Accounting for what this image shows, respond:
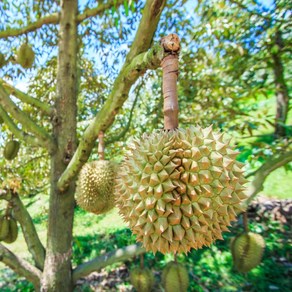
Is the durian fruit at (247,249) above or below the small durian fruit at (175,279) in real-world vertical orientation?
above

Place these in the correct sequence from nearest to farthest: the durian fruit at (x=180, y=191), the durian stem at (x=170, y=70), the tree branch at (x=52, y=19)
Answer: the durian stem at (x=170, y=70) → the durian fruit at (x=180, y=191) → the tree branch at (x=52, y=19)

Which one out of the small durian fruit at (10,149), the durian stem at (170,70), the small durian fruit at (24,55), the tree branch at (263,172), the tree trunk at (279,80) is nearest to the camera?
the durian stem at (170,70)

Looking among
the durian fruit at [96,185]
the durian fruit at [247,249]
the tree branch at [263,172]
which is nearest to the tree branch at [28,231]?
the durian fruit at [96,185]

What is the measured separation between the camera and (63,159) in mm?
2076

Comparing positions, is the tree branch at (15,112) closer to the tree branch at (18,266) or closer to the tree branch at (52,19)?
the tree branch at (52,19)

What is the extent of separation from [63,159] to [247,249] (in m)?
1.37

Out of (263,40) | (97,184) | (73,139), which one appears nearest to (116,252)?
(97,184)

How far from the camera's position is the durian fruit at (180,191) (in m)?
0.81

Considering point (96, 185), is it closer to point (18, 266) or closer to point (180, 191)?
point (180, 191)

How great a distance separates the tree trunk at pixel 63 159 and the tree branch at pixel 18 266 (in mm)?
100

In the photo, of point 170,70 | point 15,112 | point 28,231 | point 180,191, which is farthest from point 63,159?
point 170,70

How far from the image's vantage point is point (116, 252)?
6.70ft

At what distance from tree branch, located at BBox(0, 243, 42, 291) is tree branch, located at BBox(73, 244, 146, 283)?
256 mm

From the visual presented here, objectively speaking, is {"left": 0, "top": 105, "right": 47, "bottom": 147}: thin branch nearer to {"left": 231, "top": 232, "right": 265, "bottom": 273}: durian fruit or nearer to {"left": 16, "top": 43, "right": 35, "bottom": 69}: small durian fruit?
{"left": 16, "top": 43, "right": 35, "bottom": 69}: small durian fruit
